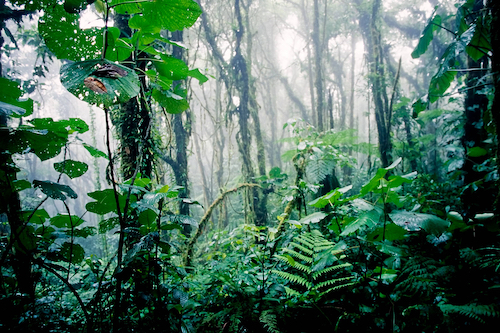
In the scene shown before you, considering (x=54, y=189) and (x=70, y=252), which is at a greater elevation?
(x=54, y=189)

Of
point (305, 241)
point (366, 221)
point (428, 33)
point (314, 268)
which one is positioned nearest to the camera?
point (366, 221)

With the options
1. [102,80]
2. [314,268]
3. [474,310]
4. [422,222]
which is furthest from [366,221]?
[102,80]

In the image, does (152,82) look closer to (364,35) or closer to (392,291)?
(392,291)

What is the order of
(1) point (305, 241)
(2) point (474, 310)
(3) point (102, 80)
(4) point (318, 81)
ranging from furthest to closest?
(4) point (318, 81)
(1) point (305, 241)
(2) point (474, 310)
(3) point (102, 80)

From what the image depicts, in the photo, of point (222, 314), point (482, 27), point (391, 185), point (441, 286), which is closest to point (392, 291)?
point (441, 286)

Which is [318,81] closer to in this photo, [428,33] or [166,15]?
[428,33]

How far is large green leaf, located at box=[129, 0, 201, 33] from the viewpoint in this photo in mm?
1059

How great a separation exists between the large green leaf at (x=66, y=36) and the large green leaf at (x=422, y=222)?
1.66 metres

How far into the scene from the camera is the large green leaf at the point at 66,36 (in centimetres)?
108

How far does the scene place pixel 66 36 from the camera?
1110mm

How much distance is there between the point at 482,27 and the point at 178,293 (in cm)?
364

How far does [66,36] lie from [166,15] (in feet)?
1.60

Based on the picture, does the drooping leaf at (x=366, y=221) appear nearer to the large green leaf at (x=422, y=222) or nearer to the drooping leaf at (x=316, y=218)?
the large green leaf at (x=422, y=222)

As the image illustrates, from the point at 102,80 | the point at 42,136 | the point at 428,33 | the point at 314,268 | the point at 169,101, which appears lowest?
the point at 314,268
